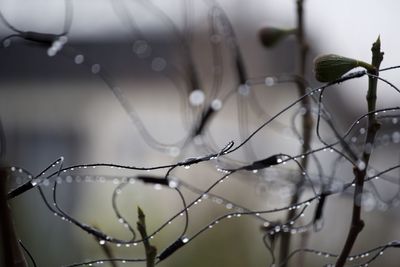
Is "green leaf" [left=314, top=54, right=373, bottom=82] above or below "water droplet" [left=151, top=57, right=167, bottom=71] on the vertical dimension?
above

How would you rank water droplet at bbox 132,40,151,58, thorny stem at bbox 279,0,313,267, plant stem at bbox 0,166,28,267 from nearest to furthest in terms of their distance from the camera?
plant stem at bbox 0,166,28,267, thorny stem at bbox 279,0,313,267, water droplet at bbox 132,40,151,58

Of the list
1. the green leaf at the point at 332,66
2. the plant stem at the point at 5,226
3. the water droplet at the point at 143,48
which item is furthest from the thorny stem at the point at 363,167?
the water droplet at the point at 143,48

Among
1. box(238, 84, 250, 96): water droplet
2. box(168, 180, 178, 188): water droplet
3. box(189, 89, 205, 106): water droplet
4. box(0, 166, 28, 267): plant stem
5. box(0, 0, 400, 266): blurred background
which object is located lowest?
box(0, 0, 400, 266): blurred background

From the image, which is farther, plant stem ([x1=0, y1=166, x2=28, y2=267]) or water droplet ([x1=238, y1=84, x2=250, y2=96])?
water droplet ([x1=238, y1=84, x2=250, y2=96])

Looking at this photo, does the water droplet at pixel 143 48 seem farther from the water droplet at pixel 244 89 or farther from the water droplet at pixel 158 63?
the water droplet at pixel 244 89

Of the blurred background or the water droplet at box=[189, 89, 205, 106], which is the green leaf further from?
the water droplet at box=[189, 89, 205, 106]

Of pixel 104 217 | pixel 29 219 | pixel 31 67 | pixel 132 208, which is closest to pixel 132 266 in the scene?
pixel 132 208

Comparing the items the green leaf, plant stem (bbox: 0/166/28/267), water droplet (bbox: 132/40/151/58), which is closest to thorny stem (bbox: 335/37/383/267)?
the green leaf
